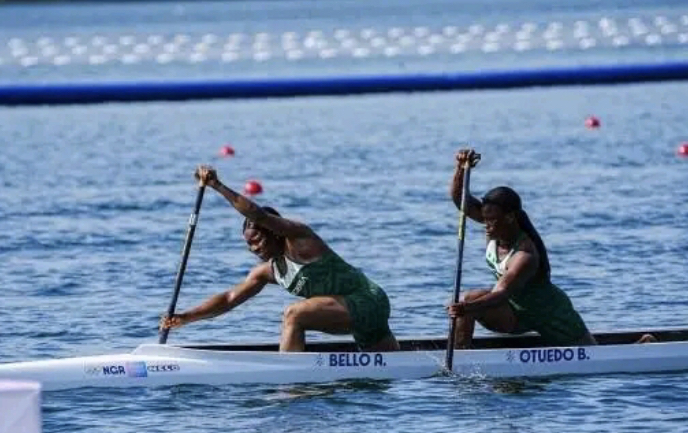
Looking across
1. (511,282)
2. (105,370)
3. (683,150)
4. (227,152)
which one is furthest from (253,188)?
(511,282)

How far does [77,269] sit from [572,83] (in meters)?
21.0

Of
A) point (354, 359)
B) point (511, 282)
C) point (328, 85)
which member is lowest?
point (354, 359)

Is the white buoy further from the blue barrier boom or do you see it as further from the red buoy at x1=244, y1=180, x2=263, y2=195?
the blue barrier boom

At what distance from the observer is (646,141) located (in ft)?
108

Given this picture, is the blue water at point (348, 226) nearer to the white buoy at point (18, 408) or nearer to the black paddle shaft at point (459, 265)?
the black paddle shaft at point (459, 265)

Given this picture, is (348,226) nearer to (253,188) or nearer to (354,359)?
(253,188)

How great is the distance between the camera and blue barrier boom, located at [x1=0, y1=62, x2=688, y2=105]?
136 ft

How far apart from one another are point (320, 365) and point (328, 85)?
89.8 feet

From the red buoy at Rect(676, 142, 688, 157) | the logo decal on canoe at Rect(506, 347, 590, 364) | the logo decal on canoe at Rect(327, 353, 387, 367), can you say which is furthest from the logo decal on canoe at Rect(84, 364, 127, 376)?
the red buoy at Rect(676, 142, 688, 157)

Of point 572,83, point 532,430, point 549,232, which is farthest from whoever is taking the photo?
point 572,83

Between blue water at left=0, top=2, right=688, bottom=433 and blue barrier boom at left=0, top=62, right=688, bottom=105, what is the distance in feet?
0.91

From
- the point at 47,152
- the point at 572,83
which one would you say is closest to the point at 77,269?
the point at 47,152

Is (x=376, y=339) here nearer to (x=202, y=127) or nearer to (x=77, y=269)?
(x=77, y=269)

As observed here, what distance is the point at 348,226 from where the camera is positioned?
24562 mm
